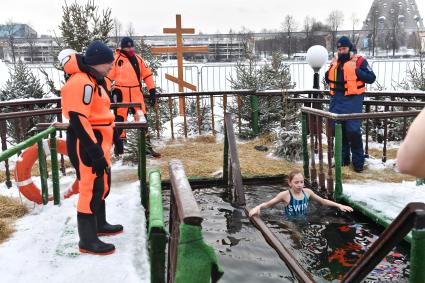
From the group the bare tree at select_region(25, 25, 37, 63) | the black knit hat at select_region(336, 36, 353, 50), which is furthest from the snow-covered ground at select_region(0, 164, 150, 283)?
the bare tree at select_region(25, 25, 37, 63)

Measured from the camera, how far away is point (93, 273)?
3.37 meters

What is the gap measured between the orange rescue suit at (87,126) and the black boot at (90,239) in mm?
70

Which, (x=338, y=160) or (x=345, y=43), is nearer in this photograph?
Answer: (x=338, y=160)

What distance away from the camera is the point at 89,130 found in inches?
140

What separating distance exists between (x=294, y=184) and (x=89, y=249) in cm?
256

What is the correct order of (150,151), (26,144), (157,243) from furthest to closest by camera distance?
(150,151)
(26,144)
(157,243)

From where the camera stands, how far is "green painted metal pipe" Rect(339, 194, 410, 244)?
4.57 meters

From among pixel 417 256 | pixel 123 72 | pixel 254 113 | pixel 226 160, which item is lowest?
pixel 226 160

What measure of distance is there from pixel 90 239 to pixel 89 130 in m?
0.95

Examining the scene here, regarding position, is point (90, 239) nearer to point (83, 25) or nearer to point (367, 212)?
point (367, 212)

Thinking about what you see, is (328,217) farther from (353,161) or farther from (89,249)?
(89,249)

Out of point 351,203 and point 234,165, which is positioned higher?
point 234,165

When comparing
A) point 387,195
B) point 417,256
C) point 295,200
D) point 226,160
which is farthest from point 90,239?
point 387,195

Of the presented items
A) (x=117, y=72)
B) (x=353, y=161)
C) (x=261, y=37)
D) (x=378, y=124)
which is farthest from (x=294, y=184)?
(x=261, y=37)
